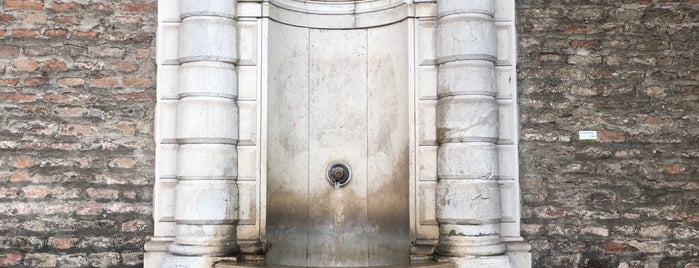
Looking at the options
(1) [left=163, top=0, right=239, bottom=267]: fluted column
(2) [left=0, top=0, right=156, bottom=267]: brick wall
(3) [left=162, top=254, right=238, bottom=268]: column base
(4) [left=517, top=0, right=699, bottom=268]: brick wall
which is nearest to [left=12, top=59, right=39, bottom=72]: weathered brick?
(2) [left=0, top=0, right=156, bottom=267]: brick wall

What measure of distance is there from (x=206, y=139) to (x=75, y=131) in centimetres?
95

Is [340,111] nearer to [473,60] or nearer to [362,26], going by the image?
[362,26]

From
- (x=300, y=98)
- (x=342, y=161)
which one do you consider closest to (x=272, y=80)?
(x=300, y=98)

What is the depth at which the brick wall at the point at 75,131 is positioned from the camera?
4418mm

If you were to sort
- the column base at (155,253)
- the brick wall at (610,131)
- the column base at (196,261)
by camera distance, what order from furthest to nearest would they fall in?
1. the brick wall at (610,131)
2. the column base at (155,253)
3. the column base at (196,261)

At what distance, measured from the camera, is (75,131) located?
14.7 feet

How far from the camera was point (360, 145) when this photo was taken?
478 cm

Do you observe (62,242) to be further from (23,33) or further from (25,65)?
(23,33)

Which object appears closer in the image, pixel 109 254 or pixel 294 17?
pixel 109 254

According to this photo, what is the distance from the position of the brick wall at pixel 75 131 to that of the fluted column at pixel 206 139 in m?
0.40

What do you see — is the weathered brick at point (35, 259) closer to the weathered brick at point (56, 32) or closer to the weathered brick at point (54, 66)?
the weathered brick at point (54, 66)

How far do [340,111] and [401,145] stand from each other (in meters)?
0.51

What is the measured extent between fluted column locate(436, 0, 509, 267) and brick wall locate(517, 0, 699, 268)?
40cm

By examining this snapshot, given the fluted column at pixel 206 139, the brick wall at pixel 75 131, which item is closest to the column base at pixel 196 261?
the fluted column at pixel 206 139
